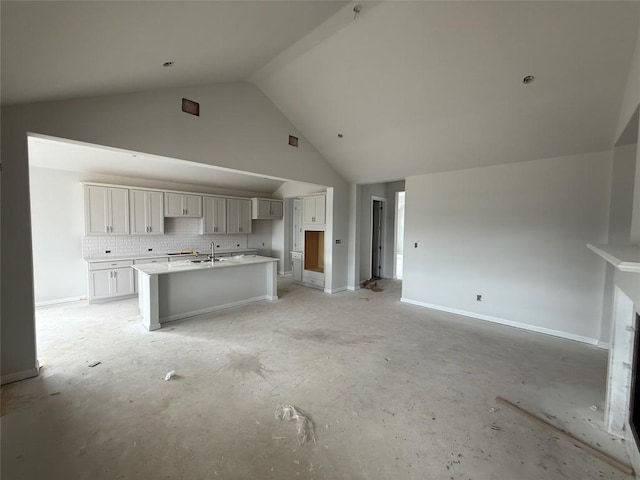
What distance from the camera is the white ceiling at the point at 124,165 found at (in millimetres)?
4160

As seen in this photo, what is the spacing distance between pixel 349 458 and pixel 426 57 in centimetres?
381

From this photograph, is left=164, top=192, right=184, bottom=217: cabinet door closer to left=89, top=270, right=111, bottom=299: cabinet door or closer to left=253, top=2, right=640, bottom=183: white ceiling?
left=89, top=270, right=111, bottom=299: cabinet door

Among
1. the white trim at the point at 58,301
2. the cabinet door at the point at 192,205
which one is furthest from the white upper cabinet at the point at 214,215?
the white trim at the point at 58,301

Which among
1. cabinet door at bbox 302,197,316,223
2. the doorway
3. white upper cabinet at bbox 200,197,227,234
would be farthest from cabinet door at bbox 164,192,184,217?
the doorway

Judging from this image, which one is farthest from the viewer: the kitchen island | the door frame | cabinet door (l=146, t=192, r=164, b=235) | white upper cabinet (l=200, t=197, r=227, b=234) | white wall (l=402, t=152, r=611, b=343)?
the door frame

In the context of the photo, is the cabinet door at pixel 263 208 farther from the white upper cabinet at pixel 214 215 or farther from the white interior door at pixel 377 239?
the white interior door at pixel 377 239

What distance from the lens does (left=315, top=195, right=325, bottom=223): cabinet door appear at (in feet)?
19.8

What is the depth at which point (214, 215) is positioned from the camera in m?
6.66

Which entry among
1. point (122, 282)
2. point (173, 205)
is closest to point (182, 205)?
point (173, 205)

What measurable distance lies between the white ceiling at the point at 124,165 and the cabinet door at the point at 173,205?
42 centimetres

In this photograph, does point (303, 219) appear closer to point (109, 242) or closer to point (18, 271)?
point (109, 242)

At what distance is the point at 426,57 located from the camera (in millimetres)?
2867

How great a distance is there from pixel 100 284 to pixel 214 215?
2.73 metres

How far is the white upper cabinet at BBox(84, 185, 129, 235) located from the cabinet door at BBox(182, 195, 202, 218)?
1.14 meters
